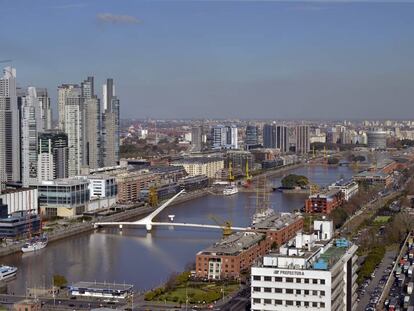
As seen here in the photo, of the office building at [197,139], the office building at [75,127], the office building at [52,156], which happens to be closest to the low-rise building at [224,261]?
the office building at [52,156]

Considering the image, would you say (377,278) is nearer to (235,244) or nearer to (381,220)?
(235,244)

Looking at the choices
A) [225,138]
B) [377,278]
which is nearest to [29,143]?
[377,278]

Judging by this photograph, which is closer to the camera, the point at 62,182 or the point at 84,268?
the point at 84,268

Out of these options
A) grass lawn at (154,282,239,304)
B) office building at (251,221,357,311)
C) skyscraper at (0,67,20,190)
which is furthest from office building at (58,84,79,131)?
office building at (251,221,357,311)

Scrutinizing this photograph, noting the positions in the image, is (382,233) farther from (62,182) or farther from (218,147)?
(218,147)

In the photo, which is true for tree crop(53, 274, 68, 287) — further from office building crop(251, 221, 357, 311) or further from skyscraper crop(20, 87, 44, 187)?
skyscraper crop(20, 87, 44, 187)

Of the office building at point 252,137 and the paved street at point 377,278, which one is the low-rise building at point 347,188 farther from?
the office building at point 252,137

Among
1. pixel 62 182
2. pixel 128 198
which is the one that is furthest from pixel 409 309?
pixel 128 198
